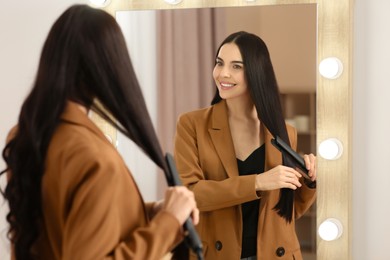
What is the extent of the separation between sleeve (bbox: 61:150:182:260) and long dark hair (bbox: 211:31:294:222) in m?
0.57

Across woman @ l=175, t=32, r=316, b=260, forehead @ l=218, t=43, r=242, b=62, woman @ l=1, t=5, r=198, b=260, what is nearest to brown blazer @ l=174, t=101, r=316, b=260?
woman @ l=175, t=32, r=316, b=260

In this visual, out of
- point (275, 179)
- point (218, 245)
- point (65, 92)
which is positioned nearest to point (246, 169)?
point (275, 179)

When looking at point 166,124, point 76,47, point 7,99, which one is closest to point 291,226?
point 166,124

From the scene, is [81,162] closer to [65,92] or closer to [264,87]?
[65,92]

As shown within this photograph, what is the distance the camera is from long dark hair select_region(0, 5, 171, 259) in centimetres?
85

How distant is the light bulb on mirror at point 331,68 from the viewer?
1.35m

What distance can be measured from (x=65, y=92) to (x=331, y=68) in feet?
2.32

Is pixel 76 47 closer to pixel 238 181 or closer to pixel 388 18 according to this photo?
pixel 238 181

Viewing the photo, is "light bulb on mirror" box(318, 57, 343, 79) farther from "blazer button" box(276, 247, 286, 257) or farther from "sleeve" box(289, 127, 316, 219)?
"blazer button" box(276, 247, 286, 257)

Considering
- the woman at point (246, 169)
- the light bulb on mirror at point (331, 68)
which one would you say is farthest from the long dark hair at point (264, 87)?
the light bulb on mirror at point (331, 68)

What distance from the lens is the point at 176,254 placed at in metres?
1.01

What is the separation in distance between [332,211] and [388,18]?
1.49 feet

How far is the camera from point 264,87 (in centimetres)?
135

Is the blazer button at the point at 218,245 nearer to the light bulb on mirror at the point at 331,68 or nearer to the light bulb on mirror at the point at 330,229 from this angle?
the light bulb on mirror at the point at 330,229
